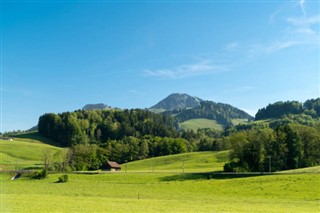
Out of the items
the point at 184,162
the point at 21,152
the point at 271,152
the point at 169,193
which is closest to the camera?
the point at 169,193

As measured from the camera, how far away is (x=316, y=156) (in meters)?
95.5

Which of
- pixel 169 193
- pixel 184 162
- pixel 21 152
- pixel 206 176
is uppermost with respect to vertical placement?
pixel 21 152

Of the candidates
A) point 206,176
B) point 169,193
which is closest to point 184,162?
point 206,176

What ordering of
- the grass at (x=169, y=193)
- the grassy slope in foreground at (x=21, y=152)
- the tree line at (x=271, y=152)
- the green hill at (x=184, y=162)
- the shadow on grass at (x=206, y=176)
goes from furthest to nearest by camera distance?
the grassy slope in foreground at (x=21, y=152) → the green hill at (x=184, y=162) → the tree line at (x=271, y=152) → the shadow on grass at (x=206, y=176) → the grass at (x=169, y=193)

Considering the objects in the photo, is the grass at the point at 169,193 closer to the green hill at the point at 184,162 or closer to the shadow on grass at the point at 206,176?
the shadow on grass at the point at 206,176

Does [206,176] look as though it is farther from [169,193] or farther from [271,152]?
[169,193]

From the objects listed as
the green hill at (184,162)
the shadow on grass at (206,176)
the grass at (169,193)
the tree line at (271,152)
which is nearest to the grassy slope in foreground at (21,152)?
the green hill at (184,162)

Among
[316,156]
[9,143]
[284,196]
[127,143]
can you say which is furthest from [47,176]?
[9,143]

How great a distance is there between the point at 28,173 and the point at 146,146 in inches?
3351

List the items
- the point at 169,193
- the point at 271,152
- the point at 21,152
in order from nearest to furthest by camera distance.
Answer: the point at 169,193 → the point at 271,152 → the point at 21,152

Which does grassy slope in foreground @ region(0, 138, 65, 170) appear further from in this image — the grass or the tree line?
the tree line

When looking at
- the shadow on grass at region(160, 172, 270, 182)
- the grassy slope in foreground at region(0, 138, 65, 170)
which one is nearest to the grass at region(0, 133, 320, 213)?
the shadow on grass at region(160, 172, 270, 182)

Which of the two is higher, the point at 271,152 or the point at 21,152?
the point at 21,152

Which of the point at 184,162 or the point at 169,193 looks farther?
the point at 184,162
